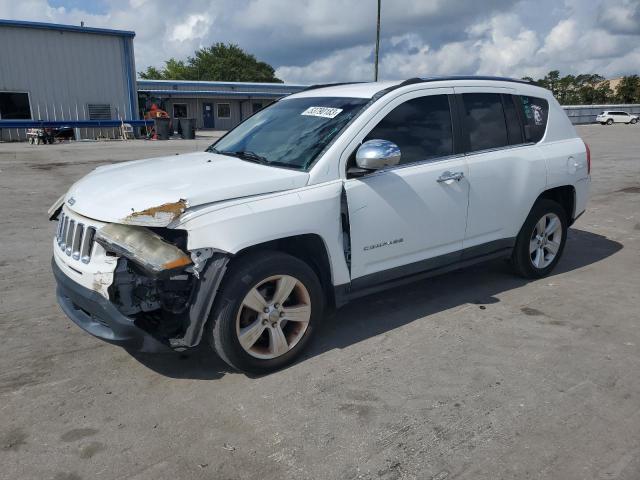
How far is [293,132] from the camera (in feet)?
13.1

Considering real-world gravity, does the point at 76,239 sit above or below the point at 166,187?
below

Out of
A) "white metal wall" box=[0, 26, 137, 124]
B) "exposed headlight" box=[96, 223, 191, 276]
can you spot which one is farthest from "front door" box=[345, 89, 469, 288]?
"white metal wall" box=[0, 26, 137, 124]

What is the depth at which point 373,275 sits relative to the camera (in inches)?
149

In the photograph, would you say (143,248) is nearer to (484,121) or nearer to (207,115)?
(484,121)

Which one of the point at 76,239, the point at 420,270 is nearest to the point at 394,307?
the point at 420,270

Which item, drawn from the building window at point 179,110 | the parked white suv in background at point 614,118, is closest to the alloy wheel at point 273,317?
the building window at point 179,110

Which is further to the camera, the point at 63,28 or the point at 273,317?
the point at 63,28

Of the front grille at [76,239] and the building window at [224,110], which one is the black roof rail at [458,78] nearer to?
the front grille at [76,239]

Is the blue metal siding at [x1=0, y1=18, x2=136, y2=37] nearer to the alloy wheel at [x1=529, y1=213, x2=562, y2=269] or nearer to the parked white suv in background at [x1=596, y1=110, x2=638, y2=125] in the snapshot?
the alloy wheel at [x1=529, y1=213, x2=562, y2=269]

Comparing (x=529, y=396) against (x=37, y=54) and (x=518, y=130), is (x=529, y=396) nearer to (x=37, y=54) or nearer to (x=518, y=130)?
(x=518, y=130)

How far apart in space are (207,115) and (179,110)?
7.68 feet

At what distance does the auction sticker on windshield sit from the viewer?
3898 mm

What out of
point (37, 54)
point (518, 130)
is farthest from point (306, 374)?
point (37, 54)

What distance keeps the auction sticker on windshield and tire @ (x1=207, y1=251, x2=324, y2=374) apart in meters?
1.23
